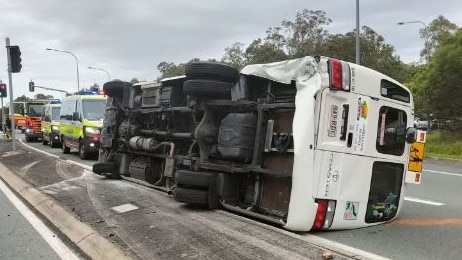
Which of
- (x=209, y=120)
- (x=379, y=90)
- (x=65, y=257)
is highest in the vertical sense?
(x=379, y=90)

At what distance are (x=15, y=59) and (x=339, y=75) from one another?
17.3m

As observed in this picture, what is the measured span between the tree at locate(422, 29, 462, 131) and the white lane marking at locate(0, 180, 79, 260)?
20801 mm

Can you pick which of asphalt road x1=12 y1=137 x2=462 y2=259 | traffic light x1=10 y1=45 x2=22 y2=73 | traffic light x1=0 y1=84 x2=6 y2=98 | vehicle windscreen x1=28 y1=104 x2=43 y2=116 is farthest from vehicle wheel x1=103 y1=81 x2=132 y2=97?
vehicle windscreen x1=28 y1=104 x2=43 y2=116

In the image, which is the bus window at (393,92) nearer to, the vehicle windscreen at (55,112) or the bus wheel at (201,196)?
the bus wheel at (201,196)

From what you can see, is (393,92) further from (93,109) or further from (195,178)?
(93,109)

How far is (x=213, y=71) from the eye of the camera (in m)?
7.70

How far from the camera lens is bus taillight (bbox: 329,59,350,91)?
21.4 feet

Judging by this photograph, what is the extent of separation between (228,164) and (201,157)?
559 millimetres

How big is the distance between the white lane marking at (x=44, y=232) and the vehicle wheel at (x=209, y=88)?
2.70 m

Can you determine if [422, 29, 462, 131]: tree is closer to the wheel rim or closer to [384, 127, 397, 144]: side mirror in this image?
the wheel rim

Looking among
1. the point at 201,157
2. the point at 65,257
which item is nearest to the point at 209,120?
the point at 201,157

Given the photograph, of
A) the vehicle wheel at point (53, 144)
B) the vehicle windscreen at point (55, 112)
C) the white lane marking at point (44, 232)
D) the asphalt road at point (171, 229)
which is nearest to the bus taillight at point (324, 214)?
the asphalt road at point (171, 229)

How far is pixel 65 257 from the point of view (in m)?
6.11

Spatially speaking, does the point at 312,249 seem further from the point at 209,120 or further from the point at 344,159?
the point at 209,120
